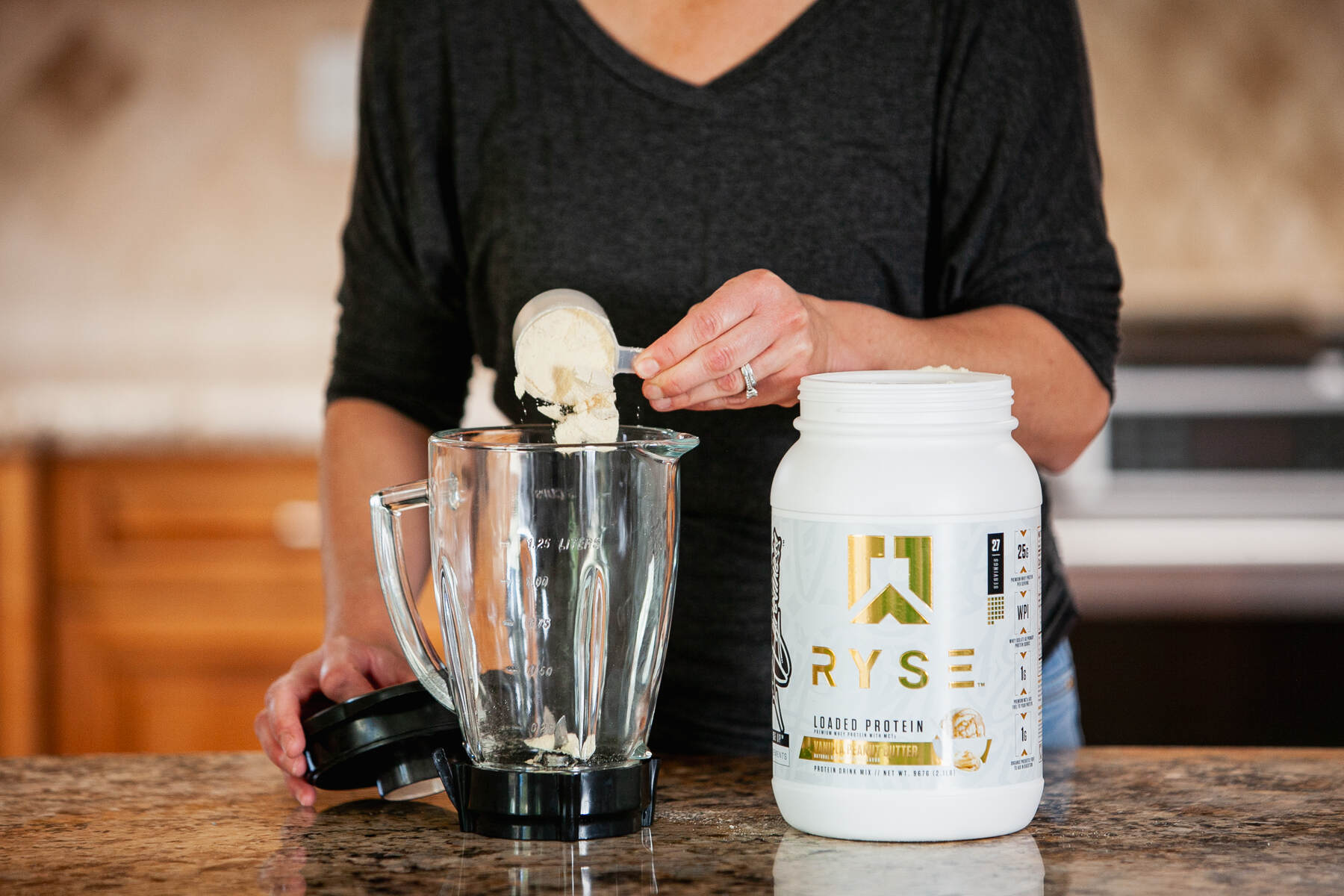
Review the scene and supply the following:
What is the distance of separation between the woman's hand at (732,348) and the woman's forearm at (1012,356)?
0.12 feet

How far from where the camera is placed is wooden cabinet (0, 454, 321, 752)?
2033 mm

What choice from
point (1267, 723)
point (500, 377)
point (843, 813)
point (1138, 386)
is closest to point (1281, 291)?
point (1138, 386)

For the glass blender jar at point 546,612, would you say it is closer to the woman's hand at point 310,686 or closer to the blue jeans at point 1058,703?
the woman's hand at point 310,686

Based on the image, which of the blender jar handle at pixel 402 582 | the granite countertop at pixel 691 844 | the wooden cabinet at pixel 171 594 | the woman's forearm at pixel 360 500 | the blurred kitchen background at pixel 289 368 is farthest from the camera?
the wooden cabinet at pixel 171 594

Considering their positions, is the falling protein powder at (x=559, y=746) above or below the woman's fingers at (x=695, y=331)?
below

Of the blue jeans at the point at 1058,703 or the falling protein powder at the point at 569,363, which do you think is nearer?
the falling protein powder at the point at 569,363

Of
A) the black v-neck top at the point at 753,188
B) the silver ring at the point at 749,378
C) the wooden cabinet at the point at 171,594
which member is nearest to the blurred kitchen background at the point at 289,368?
the wooden cabinet at the point at 171,594

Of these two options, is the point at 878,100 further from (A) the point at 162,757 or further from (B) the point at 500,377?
(A) the point at 162,757

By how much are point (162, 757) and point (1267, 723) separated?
1546 mm

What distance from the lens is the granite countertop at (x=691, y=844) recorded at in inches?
21.1

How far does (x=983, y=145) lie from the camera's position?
2.89 feet

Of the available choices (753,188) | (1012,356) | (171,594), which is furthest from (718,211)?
(171,594)

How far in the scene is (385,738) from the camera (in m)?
0.66

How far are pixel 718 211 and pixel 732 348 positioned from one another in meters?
0.32
